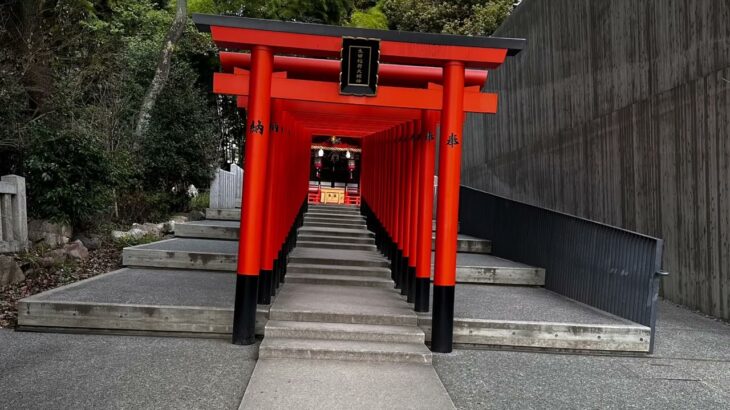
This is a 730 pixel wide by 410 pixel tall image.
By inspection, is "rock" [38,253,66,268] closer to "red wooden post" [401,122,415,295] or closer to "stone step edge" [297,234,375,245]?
"stone step edge" [297,234,375,245]

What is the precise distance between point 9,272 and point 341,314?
4420mm

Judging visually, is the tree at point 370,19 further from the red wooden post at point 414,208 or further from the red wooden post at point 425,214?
the red wooden post at point 425,214

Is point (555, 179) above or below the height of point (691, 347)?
above

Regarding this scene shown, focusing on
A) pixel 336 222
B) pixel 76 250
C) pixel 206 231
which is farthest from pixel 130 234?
pixel 336 222

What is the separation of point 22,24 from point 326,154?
10060 millimetres

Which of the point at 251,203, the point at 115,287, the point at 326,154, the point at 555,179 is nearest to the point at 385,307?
the point at 251,203

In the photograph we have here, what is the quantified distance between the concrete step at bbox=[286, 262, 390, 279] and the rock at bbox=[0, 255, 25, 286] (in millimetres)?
3421

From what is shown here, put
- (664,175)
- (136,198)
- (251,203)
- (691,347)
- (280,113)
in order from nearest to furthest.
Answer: (251,203) < (691,347) < (280,113) < (664,175) < (136,198)

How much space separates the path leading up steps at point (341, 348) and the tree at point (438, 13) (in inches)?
550

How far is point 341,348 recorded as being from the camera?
450cm

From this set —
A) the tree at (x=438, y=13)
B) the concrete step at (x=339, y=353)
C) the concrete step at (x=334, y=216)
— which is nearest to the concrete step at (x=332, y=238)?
the concrete step at (x=334, y=216)

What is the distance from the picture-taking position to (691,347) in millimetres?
5344

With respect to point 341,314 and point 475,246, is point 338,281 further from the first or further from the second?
point 475,246

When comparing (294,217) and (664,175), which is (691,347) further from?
(294,217)
